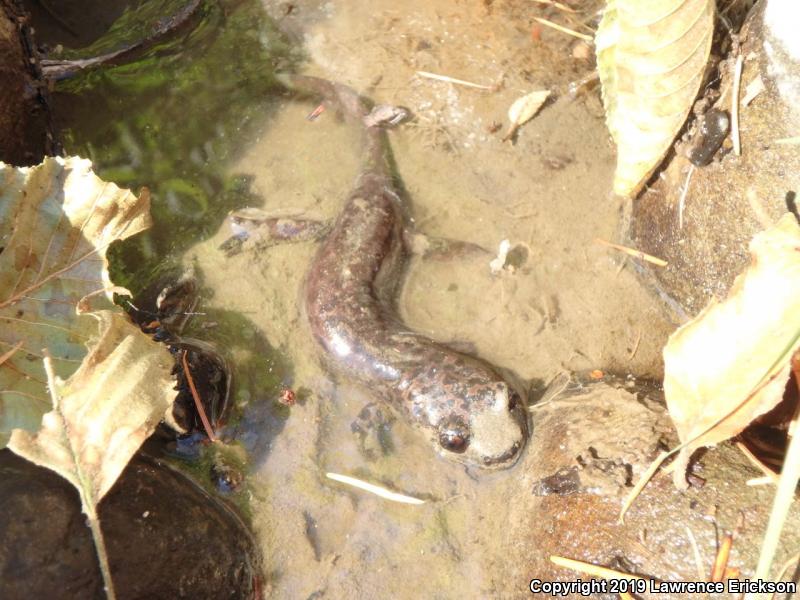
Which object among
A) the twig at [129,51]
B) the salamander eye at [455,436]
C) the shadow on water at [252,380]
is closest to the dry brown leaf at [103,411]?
the shadow on water at [252,380]

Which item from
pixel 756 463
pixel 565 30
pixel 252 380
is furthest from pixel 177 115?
pixel 756 463

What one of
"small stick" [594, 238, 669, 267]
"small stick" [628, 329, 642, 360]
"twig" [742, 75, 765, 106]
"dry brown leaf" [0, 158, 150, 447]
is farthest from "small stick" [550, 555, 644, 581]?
"dry brown leaf" [0, 158, 150, 447]

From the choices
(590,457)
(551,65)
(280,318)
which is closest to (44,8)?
(280,318)

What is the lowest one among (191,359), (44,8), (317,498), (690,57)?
(317,498)

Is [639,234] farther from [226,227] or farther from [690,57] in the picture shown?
[226,227]

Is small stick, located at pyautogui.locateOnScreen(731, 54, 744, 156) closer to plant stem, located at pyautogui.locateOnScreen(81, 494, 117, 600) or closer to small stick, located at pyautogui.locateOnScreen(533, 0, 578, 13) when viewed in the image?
small stick, located at pyautogui.locateOnScreen(533, 0, 578, 13)

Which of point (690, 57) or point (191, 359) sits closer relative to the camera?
point (690, 57)
